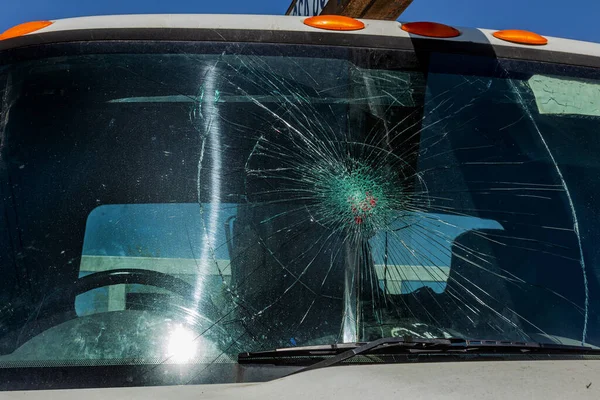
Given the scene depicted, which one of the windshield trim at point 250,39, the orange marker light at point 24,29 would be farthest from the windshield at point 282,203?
the orange marker light at point 24,29

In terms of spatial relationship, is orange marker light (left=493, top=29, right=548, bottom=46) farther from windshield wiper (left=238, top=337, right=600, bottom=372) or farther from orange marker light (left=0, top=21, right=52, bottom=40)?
orange marker light (left=0, top=21, right=52, bottom=40)

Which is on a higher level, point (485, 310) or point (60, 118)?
point (60, 118)

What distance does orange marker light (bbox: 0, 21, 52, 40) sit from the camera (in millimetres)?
2273

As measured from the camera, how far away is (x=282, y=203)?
6.38ft

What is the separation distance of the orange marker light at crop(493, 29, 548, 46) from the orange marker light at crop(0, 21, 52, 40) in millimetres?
1518

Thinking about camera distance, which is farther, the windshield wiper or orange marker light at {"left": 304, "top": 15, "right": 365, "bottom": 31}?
orange marker light at {"left": 304, "top": 15, "right": 365, "bottom": 31}

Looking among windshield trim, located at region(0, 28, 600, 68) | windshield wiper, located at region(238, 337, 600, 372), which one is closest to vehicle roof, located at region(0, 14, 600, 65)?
windshield trim, located at region(0, 28, 600, 68)

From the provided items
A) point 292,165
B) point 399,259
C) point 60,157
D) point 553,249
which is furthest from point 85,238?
point 553,249

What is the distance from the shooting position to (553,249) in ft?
6.54

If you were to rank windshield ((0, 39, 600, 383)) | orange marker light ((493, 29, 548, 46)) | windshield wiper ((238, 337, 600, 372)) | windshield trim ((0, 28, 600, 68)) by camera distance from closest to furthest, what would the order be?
1. windshield wiper ((238, 337, 600, 372))
2. windshield ((0, 39, 600, 383))
3. windshield trim ((0, 28, 600, 68))
4. orange marker light ((493, 29, 548, 46))

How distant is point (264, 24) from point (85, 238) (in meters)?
0.92

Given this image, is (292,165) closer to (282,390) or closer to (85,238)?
(85,238)

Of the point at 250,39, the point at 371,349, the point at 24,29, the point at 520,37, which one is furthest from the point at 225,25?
the point at 371,349

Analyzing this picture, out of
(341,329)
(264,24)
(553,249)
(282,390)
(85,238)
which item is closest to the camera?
(282,390)
